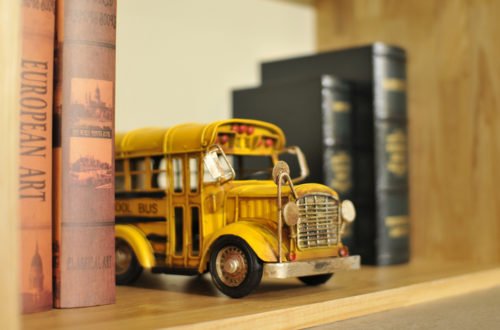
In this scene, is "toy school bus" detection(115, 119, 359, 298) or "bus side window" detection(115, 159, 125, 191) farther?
"bus side window" detection(115, 159, 125, 191)

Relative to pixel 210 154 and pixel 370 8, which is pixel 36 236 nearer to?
pixel 210 154

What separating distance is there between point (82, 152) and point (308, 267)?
26.2 inches

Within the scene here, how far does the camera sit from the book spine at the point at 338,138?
2.94 metres

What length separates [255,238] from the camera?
7.11 ft

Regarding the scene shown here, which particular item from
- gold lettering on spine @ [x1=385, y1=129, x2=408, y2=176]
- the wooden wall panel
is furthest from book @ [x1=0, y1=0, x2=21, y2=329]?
the wooden wall panel

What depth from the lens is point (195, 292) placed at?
2.30 meters

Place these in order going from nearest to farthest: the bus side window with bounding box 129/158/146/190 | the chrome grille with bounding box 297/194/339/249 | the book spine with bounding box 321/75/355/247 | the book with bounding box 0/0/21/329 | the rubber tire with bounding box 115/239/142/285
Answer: the book with bounding box 0/0/21/329, the chrome grille with bounding box 297/194/339/249, the rubber tire with bounding box 115/239/142/285, the bus side window with bounding box 129/158/146/190, the book spine with bounding box 321/75/355/247

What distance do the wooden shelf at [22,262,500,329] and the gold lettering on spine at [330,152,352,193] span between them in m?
0.32

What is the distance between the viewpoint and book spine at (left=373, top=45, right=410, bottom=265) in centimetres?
301

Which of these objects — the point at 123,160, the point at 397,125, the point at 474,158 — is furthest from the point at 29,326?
the point at 474,158

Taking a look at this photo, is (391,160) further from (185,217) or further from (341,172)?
(185,217)

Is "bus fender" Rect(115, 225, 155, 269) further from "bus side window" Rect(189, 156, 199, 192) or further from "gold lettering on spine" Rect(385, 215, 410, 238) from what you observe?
"gold lettering on spine" Rect(385, 215, 410, 238)

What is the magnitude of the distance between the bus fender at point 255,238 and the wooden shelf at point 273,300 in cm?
11

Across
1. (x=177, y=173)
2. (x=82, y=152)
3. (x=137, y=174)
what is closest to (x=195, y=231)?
(x=177, y=173)
